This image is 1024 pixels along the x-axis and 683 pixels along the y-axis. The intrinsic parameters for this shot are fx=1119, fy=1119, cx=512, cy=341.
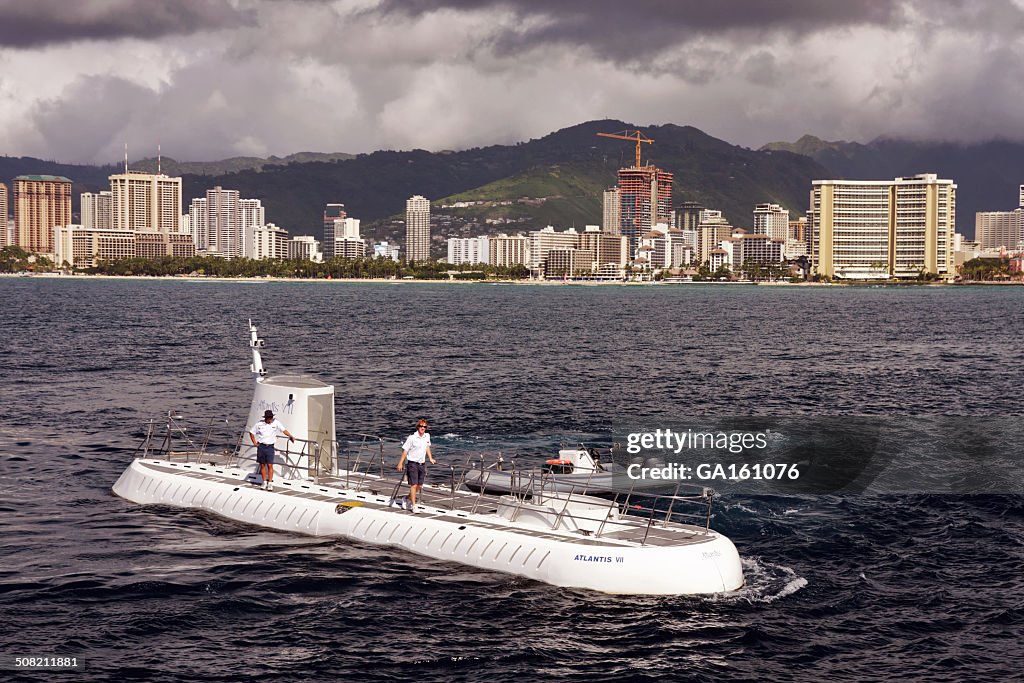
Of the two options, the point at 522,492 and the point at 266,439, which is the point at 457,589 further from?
the point at 266,439

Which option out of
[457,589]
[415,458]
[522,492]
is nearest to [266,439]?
[415,458]

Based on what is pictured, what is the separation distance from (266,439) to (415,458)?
6305mm

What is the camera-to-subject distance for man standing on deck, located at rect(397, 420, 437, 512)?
33.6 m

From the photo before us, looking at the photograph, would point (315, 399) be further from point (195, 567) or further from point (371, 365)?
point (371, 365)

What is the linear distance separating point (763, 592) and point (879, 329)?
130 meters

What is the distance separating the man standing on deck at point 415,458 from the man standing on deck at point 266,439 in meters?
4.83

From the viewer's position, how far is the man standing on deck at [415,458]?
33625mm

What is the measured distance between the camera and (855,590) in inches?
1208

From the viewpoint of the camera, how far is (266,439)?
3725cm

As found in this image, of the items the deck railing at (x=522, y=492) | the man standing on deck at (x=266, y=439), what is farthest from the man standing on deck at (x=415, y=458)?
the man standing on deck at (x=266, y=439)

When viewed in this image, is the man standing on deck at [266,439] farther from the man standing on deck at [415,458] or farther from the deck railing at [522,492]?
the man standing on deck at [415,458]

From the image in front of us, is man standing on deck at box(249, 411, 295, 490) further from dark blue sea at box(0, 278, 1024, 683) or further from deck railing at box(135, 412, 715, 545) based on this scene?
dark blue sea at box(0, 278, 1024, 683)

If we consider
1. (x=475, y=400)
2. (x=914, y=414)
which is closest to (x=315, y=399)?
(x=475, y=400)

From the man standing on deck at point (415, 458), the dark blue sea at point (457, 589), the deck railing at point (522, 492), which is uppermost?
the man standing on deck at point (415, 458)
